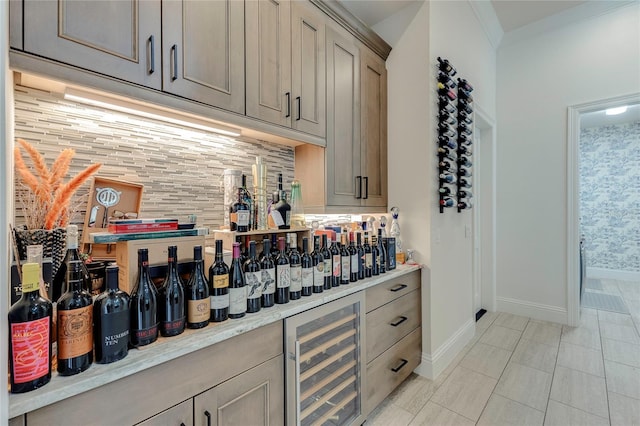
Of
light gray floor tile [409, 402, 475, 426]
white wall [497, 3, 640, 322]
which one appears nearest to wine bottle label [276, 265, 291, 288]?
light gray floor tile [409, 402, 475, 426]

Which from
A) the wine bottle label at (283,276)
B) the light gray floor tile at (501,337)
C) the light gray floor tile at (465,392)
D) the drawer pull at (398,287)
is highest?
the wine bottle label at (283,276)

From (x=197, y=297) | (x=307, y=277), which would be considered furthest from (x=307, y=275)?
(x=197, y=297)

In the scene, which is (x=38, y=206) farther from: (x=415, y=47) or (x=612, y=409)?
(x=612, y=409)

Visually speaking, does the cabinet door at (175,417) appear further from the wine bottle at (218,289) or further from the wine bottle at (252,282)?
the wine bottle at (252,282)

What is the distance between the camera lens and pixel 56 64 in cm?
95

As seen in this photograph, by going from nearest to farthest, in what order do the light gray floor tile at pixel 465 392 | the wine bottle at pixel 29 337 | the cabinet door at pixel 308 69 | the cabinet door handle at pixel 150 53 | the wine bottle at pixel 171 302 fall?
the wine bottle at pixel 29 337 → the wine bottle at pixel 171 302 → the cabinet door handle at pixel 150 53 → the cabinet door at pixel 308 69 → the light gray floor tile at pixel 465 392

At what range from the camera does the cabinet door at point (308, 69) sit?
5.81ft

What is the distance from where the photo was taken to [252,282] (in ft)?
4.23

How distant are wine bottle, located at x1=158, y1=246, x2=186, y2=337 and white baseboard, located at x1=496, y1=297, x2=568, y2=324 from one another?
3.93 metres

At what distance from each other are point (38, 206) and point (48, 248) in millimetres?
151

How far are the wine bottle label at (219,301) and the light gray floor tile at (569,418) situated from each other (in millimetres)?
2107

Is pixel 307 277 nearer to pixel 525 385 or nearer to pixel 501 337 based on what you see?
pixel 525 385

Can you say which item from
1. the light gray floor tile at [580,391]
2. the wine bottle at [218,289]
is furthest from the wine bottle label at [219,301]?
the light gray floor tile at [580,391]

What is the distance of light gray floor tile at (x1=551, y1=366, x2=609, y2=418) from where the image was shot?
1930 mm
